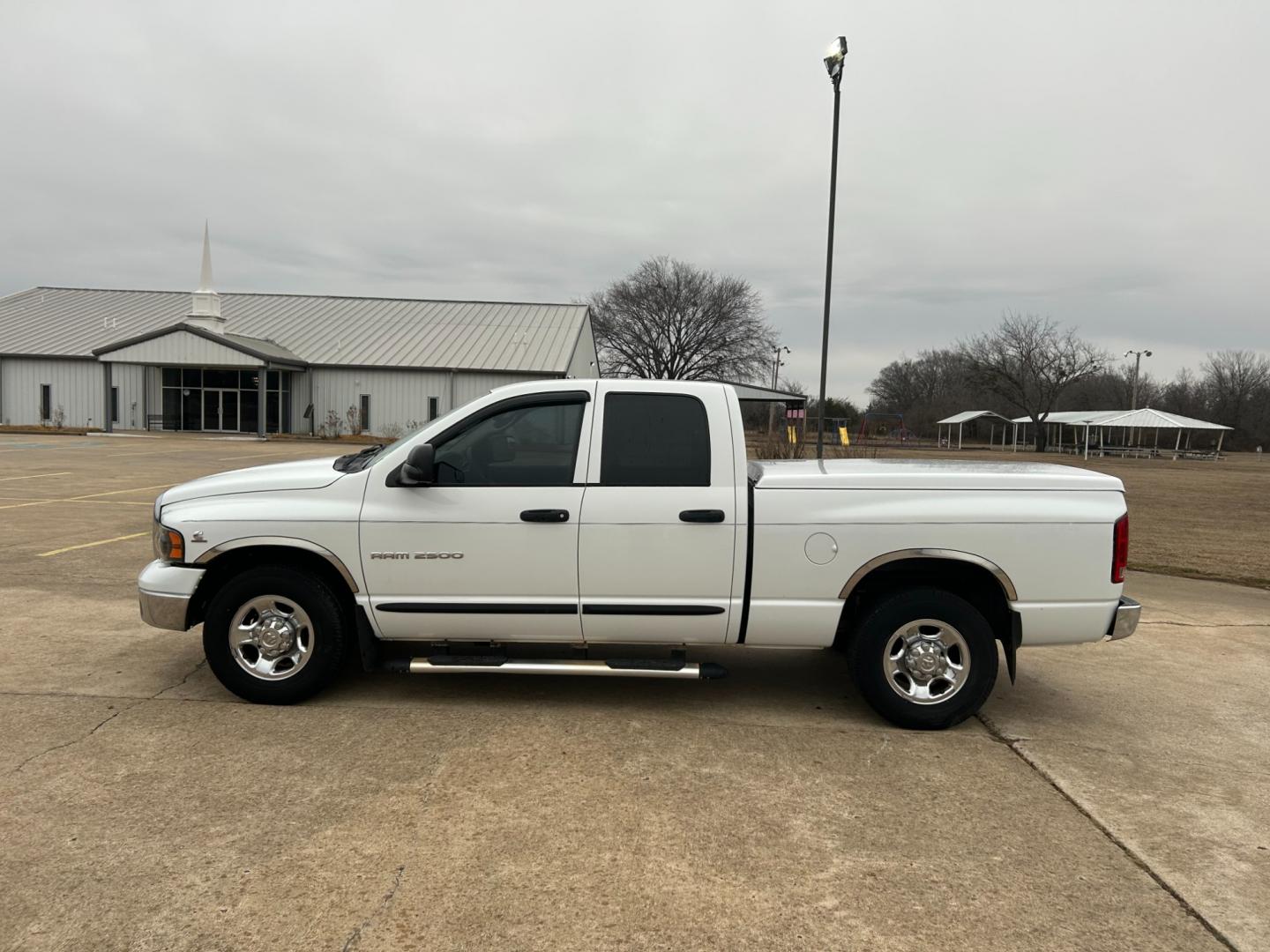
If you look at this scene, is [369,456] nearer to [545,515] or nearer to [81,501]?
[545,515]

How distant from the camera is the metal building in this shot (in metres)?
41.2

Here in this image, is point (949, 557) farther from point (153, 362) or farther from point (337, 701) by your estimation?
point (153, 362)

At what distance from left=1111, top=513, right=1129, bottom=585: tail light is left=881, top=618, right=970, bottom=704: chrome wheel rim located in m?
0.89

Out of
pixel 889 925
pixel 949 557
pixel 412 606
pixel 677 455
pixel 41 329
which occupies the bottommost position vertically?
pixel 889 925

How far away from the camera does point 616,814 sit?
3738mm

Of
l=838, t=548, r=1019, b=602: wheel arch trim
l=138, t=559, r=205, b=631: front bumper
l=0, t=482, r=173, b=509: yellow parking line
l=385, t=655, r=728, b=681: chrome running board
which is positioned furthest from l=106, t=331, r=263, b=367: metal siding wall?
l=838, t=548, r=1019, b=602: wheel arch trim

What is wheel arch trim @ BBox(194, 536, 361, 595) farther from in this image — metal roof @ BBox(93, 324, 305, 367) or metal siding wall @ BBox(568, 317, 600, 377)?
metal siding wall @ BBox(568, 317, 600, 377)

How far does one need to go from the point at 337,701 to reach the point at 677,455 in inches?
93.1

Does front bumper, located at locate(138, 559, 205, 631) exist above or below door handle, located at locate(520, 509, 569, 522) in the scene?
below

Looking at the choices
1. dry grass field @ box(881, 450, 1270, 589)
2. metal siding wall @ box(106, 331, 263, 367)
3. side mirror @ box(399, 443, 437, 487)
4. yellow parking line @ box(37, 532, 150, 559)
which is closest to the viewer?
side mirror @ box(399, 443, 437, 487)

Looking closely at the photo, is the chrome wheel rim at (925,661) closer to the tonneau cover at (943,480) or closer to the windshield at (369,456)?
the tonneau cover at (943,480)

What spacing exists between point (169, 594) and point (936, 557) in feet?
13.6

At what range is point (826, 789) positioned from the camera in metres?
4.04

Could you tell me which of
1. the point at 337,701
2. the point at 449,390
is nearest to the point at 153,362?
the point at 449,390
